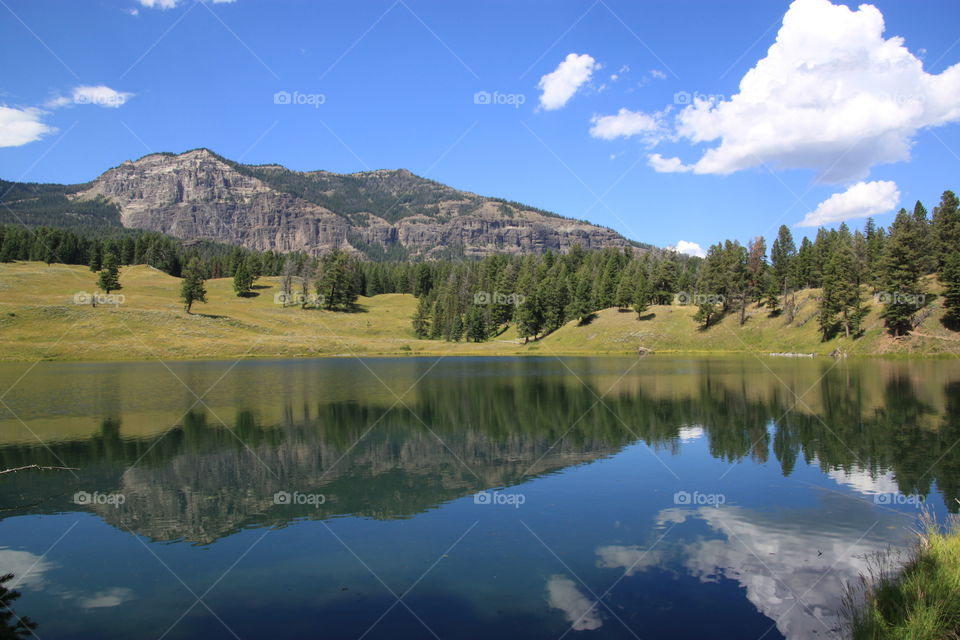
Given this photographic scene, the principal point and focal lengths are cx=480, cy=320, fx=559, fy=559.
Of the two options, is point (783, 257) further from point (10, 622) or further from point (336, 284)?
point (10, 622)

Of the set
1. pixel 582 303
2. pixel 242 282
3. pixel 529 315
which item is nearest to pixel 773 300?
pixel 582 303

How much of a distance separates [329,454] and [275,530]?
30.5 ft

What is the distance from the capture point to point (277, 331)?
11600 centimetres

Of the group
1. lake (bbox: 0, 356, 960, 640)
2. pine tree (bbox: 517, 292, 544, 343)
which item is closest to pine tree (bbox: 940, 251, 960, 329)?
lake (bbox: 0, 356, 960, 640)

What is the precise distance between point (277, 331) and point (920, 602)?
118271mm

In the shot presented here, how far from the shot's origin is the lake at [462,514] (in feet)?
36.0

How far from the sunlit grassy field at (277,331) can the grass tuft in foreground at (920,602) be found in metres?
86.4

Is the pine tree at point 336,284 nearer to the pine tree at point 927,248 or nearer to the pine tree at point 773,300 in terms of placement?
the pine tree at point 773,300

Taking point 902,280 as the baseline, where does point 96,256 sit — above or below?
above

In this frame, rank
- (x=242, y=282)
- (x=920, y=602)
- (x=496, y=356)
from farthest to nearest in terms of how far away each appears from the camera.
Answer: (x=242, y=282) → (x=496, y=356) → (x=920, y=602)

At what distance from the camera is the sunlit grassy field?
275ft

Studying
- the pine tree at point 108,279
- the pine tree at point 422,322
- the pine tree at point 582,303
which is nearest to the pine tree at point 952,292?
the pine tree at point 582,303

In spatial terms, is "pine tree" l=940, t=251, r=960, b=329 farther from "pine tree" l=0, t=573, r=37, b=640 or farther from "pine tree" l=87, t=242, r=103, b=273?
"pine tree" l=87, t=242, r=103, b=273

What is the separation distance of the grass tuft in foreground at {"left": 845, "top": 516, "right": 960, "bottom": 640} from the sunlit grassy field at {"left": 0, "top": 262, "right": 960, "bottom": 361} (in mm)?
86443
